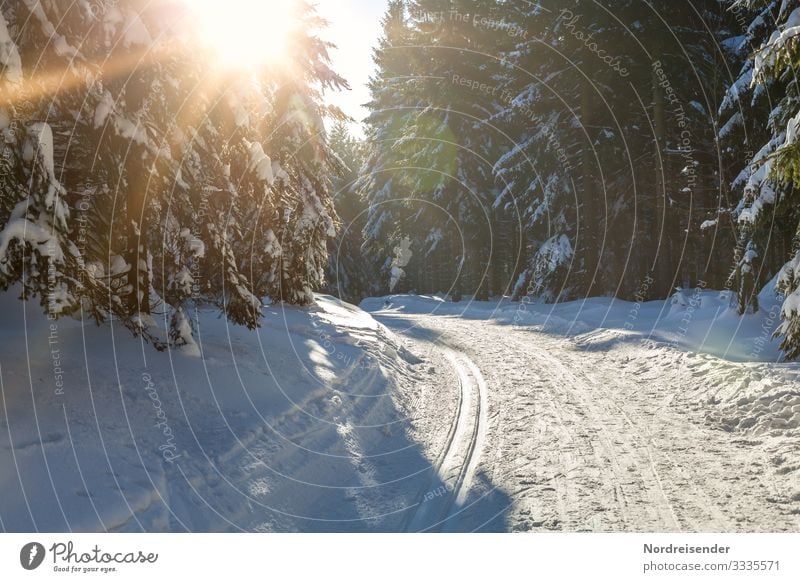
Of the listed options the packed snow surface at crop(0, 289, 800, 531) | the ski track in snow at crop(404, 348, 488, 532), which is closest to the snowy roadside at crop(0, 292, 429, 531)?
the packed snow surface at crop(0, 289, 800, 531)

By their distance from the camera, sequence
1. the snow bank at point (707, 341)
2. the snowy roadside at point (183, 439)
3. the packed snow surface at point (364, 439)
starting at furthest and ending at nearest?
the snow bank at point (707, 341) → the packed snow surface at point (364, 439) → the snowy roadside at point (183, 439)

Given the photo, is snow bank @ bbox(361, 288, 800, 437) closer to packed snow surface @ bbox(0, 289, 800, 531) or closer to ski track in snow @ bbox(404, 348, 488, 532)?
packed snow surface @ bbox(0, 289, 800, 531)

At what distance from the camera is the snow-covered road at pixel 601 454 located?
220 inches

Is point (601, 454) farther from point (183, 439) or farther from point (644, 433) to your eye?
point (183, 439)

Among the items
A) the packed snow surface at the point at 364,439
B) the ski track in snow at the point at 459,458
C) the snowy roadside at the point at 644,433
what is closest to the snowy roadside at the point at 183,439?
the packed snow surface at the point at 364,439

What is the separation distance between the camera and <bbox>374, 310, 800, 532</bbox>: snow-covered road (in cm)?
560

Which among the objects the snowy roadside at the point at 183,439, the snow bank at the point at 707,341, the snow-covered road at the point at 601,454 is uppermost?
the snow bank at the point at 707,341

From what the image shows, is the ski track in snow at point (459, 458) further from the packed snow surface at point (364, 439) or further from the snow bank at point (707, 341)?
the snow bank at point (707, 341)

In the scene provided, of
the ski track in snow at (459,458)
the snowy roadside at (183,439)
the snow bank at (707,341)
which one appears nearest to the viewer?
the snowy roadside at (183,439)

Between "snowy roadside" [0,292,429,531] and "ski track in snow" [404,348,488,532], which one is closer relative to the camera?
"snowy roadside" [0,292,429,531]

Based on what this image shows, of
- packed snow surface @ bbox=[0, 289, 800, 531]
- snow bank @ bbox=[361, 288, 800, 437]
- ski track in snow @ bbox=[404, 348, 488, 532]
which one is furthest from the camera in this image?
snow bank @ bbox=[361, 288, 800, 437]

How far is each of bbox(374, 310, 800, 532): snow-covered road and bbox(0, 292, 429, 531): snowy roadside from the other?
88 cm

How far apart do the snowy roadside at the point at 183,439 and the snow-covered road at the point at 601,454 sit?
2.87 ft
